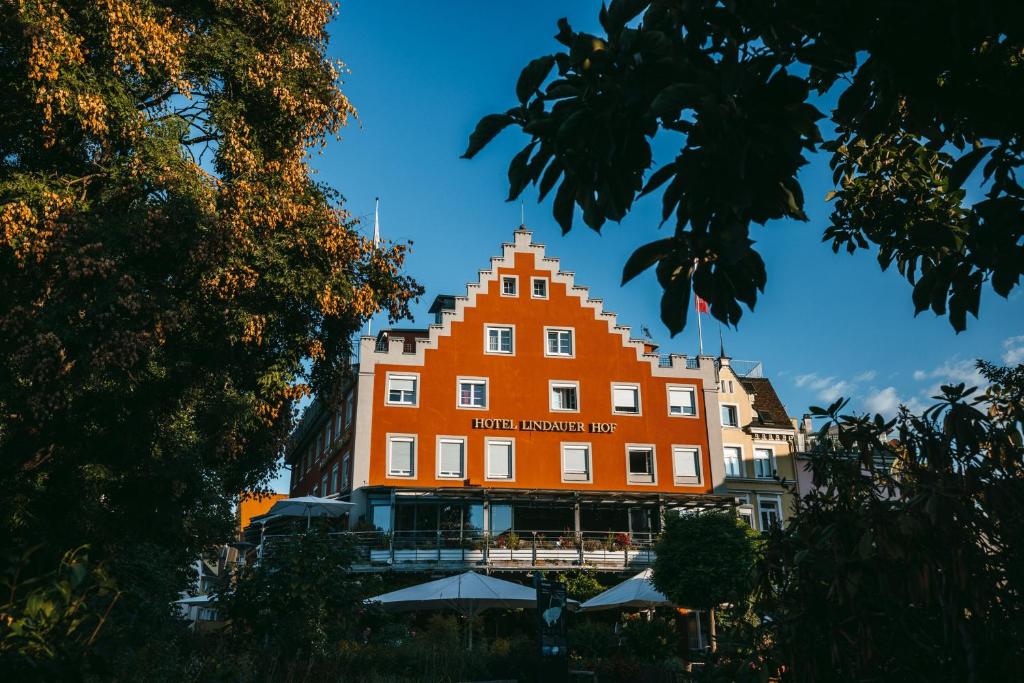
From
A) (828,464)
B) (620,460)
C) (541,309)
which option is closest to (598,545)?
(620,460)

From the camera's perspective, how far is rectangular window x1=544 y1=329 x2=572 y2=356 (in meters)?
38.1

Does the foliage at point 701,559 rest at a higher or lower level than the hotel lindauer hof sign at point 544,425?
lower

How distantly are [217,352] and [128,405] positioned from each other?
1.78 metres

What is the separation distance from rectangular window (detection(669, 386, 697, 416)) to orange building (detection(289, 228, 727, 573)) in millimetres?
61

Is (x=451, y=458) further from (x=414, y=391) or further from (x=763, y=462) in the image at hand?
(x=763, y=462)

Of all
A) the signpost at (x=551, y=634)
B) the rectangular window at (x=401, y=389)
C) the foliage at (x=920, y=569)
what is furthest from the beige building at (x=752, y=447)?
the foliage at (x=920, y=569)

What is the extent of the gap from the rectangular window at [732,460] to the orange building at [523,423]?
2.93 m

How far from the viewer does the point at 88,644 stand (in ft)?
10.3

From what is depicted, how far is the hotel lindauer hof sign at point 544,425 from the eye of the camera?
118ft

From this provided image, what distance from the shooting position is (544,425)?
36.5m

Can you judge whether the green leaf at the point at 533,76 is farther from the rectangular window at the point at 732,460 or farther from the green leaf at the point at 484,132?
the rectangular window at the point at 732,460

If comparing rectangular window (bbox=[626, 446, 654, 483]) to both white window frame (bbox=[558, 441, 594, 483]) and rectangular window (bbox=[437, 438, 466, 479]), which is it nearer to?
white window frame (bbox=[558, 441, 594, 483])

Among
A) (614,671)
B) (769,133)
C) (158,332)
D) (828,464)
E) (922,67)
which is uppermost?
(158,332)

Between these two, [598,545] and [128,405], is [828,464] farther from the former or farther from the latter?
[598,545]
